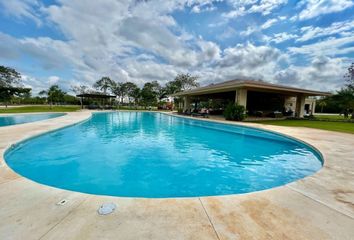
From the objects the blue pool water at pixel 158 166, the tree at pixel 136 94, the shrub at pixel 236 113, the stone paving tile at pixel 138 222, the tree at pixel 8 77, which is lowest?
the blue pool water at pixel 158 166

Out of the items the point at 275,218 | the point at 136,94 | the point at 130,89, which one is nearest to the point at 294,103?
the point at 275,218

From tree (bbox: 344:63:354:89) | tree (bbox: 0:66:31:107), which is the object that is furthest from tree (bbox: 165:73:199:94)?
tree (bbox: 0:66:31:107)

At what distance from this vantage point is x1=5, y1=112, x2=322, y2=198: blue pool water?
3.91 m

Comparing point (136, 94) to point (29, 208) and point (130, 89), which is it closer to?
point (130, 89)

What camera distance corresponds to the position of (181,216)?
202cm

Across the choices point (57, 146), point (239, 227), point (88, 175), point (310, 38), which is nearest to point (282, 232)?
point (239, 227)

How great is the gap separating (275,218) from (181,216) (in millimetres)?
1132

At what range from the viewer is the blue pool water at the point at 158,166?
391cm

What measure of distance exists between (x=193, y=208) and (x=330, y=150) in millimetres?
5941

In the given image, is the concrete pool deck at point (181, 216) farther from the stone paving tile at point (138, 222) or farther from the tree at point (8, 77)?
the tree at point (8, 77)

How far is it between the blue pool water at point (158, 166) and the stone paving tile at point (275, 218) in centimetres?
130

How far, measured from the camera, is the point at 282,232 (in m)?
1.77

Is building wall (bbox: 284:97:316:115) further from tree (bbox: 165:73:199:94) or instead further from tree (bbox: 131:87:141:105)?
tree (bbox: 131:87:141:105)

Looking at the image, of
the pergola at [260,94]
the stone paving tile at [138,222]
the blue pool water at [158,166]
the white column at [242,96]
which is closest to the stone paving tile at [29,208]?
the stone paving tile at [138,222]
